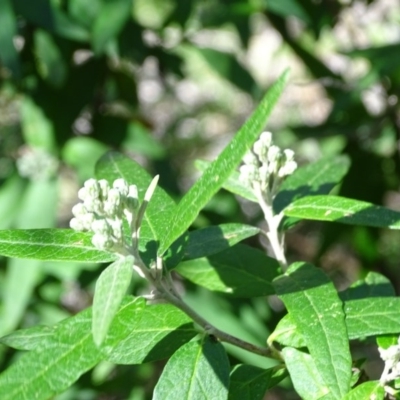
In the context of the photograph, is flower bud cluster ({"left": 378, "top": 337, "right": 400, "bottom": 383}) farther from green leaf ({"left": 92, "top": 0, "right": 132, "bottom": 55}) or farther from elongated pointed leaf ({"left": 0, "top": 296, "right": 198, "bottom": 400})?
green leaf ({"left": 92, "top": 0, "right": 132, "bottom": 55})

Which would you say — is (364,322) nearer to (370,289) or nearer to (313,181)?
(370,289)

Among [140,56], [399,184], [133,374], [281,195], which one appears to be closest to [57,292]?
[133,374]

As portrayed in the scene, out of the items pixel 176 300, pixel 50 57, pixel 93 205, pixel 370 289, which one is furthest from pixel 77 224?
pixel 50 57

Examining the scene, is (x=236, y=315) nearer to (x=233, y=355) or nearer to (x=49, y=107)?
(x=233, y=355)

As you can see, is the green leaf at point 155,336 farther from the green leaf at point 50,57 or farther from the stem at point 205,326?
the green leaf at point 50,57

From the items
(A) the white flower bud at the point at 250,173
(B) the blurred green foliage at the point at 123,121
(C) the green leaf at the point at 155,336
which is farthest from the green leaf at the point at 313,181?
(B) the blurred green foliage at the point at 123,121
